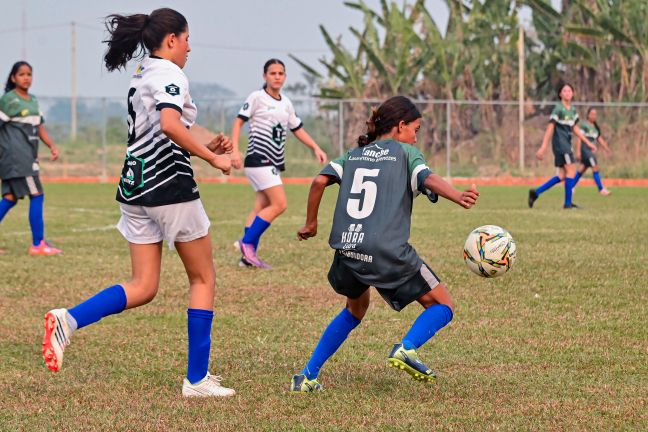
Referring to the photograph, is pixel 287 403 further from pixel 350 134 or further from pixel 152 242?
pixel 350 134

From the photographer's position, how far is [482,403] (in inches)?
201

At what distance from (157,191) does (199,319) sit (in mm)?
660

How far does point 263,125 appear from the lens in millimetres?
10844

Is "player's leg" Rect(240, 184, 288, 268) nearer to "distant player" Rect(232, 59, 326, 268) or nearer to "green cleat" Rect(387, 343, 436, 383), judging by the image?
"distant player" Rect(232, 59, 326, 268)

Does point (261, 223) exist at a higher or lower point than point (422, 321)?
higher

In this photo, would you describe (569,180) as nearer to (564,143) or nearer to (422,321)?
(564,143)

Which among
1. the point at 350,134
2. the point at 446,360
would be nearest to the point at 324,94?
the point at 350,134

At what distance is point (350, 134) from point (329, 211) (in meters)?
14.2

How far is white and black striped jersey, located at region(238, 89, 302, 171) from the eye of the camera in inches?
426

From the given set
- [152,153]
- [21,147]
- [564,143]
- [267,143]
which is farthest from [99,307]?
[564,143]

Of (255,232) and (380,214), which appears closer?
(380,214)

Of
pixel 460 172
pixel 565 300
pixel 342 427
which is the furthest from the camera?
pixel 460 172

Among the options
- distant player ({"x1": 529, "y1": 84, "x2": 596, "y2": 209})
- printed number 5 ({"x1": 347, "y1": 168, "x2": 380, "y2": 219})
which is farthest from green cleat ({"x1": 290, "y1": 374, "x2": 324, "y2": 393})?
distant player ({"x1": 529, "y1": 84, "x2": 596, "y2": 209})

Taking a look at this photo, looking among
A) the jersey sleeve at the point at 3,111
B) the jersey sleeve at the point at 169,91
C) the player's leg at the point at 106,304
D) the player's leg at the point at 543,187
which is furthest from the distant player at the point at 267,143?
the player's leg at the point at 543,187
